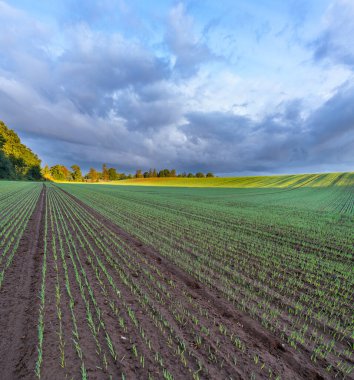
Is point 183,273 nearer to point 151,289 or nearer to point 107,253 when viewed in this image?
point 151,289

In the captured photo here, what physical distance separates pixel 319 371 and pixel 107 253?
7380 millimetres

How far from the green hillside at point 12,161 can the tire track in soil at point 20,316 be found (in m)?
81.2

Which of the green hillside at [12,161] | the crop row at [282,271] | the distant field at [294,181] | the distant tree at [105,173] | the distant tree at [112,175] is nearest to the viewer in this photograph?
the crop row at [282,271]

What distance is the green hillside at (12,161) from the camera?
229 feet

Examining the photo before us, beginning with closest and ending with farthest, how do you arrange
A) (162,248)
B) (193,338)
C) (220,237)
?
1. (193,338)
2. (162,248)
3. (220,237)

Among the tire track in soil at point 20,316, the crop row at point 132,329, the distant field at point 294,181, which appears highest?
the distant field at point 294,181

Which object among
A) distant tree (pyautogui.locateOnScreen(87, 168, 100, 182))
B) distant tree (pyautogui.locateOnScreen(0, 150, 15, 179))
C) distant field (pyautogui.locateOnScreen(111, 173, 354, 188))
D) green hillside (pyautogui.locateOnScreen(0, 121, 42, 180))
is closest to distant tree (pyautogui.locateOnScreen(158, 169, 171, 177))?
distant tree (pyautogui.locateOnScreen(87, 168, 100, 182))

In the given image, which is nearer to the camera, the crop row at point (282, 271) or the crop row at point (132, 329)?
the crop row at point (132, 329)

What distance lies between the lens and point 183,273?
705 cm

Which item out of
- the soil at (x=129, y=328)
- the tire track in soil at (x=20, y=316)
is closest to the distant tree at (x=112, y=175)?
the tire track in soil at (x=20, y=316)

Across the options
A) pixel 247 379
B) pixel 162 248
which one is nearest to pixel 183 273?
pixel 162 248

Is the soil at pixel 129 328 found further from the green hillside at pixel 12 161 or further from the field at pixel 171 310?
the green hillside at pixel 12 161

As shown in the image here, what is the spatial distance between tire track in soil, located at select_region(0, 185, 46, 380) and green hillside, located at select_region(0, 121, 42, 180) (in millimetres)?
81222

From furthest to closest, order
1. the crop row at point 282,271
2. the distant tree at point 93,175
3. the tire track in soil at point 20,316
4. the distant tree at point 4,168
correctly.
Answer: the distant tree at point 93,175 < the distant tree at point 4,168 < the crop row at point 282,271 < the tire track in soil at point 20,316
